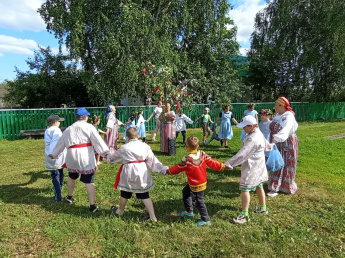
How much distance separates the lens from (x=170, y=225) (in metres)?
3.94

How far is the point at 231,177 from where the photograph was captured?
636 cm

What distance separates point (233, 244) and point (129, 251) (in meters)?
1.37

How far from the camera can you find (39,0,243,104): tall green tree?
14086 millimetres

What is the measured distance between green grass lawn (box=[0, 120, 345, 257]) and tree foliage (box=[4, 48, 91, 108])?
1564cm

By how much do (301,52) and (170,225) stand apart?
26392mm

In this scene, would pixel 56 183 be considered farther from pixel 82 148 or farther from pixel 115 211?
pixel 115 211

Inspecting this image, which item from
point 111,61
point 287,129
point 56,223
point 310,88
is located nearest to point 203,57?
point 111,61

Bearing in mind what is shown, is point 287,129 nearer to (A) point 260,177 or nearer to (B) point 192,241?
(A) point 260,177

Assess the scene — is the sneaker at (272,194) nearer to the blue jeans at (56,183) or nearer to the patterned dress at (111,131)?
the blue jeans at (56,183)

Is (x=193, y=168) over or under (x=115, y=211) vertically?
over

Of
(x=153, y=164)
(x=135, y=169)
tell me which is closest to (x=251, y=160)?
(x=153, y=164)

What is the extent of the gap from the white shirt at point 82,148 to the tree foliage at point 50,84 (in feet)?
53.9

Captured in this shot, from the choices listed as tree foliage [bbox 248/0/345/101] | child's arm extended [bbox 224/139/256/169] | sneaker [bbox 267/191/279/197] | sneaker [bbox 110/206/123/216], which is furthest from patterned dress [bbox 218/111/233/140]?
tree foliage [bbox 248/0/345/101]

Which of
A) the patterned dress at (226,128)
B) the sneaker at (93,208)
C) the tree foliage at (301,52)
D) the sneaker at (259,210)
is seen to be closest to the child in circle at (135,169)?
the sneaker at (93,208)
